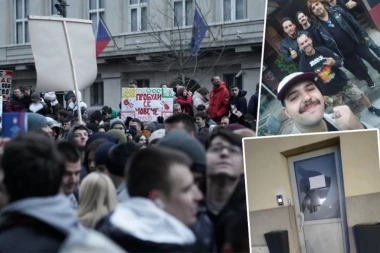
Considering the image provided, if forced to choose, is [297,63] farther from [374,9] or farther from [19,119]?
[19,119]

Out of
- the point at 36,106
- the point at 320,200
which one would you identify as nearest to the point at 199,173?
the point at 320,200

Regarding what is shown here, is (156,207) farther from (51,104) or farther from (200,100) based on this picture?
(51,104)

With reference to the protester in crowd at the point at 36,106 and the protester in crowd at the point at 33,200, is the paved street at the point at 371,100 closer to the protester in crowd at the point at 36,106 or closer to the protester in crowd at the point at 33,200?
the protester in crowd at the point at 33,200

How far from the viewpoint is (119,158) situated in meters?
4.47

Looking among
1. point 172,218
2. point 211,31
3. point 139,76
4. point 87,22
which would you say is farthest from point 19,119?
point 139,76

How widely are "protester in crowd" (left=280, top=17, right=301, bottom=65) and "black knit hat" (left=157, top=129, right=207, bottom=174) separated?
2568 mm

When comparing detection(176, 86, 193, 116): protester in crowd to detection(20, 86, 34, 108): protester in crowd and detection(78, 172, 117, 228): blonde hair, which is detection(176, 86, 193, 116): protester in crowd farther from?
detection(78, 172, 117, 228): blonde hair

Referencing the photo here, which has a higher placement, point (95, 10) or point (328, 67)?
point (95, 10)

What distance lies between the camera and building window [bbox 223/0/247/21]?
24.6m

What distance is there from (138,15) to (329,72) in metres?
21.6

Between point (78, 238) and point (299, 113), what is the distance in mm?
3509

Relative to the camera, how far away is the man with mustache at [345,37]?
5.30 metres

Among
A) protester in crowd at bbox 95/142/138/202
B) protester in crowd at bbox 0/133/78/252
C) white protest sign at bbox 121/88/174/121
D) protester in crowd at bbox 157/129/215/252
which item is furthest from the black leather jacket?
white protest sign at bbox 121/88/174/121

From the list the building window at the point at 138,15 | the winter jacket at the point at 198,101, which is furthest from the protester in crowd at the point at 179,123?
the building window at the point at 138,15
